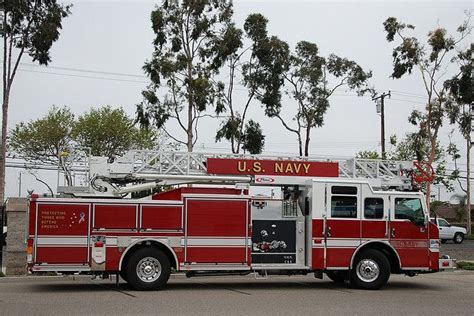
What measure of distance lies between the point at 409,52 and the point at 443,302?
20307 millimetres

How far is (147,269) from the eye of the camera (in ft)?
45.7

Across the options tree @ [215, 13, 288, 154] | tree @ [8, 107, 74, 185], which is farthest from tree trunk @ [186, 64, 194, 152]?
tree @ [8, 107, 74, 185]

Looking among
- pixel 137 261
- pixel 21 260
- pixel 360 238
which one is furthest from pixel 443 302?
pixel 21 260

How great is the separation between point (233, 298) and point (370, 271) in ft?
12.4

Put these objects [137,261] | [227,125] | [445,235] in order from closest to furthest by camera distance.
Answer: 1. [137,261]
2. [227,125]
3. [445,235]

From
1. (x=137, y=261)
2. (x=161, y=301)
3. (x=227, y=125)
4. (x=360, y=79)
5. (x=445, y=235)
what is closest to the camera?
(x=161, y=301)

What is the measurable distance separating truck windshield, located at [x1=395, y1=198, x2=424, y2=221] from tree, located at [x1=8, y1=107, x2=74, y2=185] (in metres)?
28.4

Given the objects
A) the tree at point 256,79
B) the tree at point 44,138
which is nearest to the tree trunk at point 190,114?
the tree at point 256,79

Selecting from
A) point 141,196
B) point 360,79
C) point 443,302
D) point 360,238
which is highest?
point 360,79

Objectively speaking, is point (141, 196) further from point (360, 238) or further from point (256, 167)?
point (360, 238)

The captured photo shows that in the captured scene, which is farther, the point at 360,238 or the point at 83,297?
the point at 360,238

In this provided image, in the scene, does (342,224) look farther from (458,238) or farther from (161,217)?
(458,238)

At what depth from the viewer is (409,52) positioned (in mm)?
31219

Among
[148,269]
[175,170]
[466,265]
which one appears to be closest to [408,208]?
[175,170]
